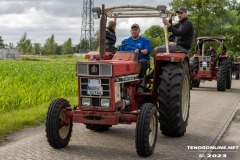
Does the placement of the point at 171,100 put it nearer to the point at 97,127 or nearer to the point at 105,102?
the point at 105,102

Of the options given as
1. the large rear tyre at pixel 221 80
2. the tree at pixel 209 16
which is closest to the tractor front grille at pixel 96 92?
the large rear tyre at pixel 221 80

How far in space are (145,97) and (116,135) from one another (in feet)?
2.80

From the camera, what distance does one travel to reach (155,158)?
5.88m

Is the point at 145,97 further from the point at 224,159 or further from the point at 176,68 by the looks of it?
the point at 224,159

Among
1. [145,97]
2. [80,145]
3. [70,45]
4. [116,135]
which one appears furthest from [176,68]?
[70,45]

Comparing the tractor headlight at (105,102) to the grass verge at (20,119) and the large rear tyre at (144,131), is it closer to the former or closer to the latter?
the large rear tyre at (144,131)

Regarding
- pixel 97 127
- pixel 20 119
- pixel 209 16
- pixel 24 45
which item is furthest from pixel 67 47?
pixel 97 127

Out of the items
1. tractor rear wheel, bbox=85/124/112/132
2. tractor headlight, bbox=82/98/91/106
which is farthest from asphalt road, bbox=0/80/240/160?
tractor headlight, bbox=82/98/91/106

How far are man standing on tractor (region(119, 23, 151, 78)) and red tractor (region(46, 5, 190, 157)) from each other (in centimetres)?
23

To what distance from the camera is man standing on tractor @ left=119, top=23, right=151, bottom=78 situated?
7.39m

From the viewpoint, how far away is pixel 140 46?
297 inches

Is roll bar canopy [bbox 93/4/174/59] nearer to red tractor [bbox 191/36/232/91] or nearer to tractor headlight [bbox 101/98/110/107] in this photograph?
tractor headlight [bbox 101/98/110/107]

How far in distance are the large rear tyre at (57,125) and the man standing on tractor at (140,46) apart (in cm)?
170

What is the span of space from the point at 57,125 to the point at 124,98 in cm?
122
